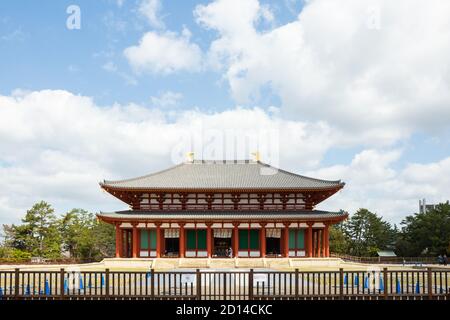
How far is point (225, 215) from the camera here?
127 ft

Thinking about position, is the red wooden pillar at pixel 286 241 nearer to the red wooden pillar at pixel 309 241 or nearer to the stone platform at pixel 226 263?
the stone platform at pixel 226 263

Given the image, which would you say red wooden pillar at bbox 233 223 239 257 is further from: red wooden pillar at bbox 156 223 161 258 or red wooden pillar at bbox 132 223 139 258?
red wooden pillar at bbox 132 223 139 258

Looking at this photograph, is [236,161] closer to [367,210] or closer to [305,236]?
[305,236]

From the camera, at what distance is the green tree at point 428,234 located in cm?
5338

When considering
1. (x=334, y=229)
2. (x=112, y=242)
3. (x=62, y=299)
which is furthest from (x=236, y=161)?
(x=62, y=299)

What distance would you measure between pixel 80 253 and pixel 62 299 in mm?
44371

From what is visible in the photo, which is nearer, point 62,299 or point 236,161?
point 62,299

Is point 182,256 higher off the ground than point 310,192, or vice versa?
point 310,192

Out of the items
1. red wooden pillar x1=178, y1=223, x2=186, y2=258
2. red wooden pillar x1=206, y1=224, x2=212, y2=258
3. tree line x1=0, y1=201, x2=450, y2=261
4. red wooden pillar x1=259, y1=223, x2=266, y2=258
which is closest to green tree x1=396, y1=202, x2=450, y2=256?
tree line x1=0, y1=201, x2=450, y2=261

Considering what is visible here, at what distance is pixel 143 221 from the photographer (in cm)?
3906

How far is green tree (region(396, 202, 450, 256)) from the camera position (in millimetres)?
53375

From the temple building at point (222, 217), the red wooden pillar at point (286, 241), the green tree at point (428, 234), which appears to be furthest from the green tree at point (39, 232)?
the green tree at point (428, 234)
